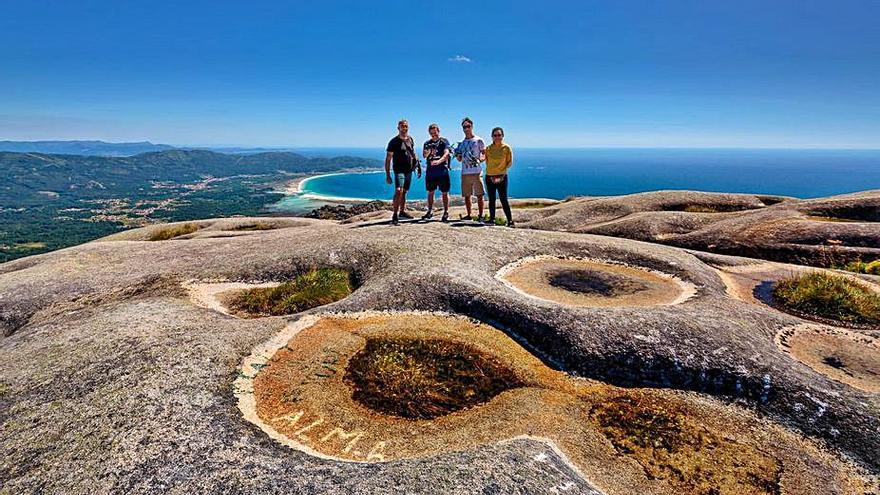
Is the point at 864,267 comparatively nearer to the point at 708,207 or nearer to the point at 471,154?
the point at 708,207

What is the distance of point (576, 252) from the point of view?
24031 mm

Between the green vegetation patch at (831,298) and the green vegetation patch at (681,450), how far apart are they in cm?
1061

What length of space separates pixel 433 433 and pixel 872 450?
9.88 meters

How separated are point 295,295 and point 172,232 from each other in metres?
32.9

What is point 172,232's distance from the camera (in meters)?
43.0

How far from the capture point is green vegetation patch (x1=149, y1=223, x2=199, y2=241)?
139ft

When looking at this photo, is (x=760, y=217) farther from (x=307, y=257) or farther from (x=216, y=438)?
(x=216, y=438)

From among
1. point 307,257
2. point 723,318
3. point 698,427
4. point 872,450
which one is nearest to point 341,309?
point 307,257

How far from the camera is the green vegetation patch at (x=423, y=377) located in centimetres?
1098

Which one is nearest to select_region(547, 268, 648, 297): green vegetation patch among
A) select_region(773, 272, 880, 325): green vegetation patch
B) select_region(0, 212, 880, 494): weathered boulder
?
select_region(0, 212, 880, 494): weathered boulder

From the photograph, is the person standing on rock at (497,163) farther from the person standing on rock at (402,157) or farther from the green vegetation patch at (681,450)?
the green vegetation patch at (681,450)

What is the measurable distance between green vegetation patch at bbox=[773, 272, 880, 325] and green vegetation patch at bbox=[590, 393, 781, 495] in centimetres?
1061

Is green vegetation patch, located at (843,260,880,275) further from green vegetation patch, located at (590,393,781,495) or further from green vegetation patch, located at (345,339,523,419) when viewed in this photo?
green vegetation patch, located at (345,339,523,419)

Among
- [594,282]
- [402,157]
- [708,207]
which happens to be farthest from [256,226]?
[708,207]
